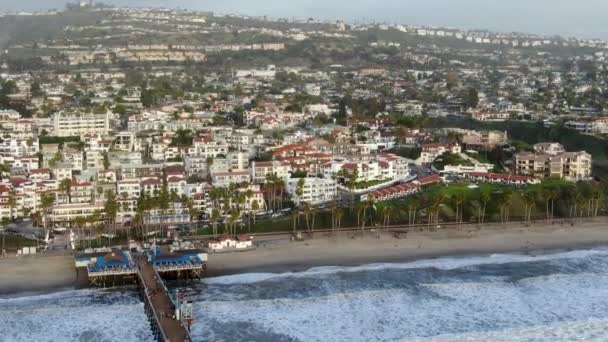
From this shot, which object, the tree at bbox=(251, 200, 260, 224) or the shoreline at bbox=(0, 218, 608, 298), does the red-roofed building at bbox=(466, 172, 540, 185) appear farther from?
the tree at bbox=(251, 200, 260, 224)

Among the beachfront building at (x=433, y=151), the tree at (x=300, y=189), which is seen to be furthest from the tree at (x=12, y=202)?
the beachfront building at (x=433, y=151)

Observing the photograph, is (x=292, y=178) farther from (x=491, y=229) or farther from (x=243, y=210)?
(x=491, y=229)

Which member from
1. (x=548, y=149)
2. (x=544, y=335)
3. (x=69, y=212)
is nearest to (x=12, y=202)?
(x=69, y=212)

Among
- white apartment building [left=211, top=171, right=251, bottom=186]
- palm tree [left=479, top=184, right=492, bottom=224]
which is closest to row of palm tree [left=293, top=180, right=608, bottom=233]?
palm tree [left=479, top=184, right=492, bottom=224]

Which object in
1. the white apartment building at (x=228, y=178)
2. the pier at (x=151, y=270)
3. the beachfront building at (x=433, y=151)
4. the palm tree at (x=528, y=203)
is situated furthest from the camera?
the beachfront building at (x=433, y=151)

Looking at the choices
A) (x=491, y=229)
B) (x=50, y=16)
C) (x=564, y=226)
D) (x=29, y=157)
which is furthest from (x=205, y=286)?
(x=50, y=16)

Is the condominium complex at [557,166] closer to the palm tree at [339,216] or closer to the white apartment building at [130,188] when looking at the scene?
the palm tree at [339,216]

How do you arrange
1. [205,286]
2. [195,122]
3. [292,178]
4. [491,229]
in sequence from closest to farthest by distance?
[205,286], [491,229], [292,178], [195,122]
